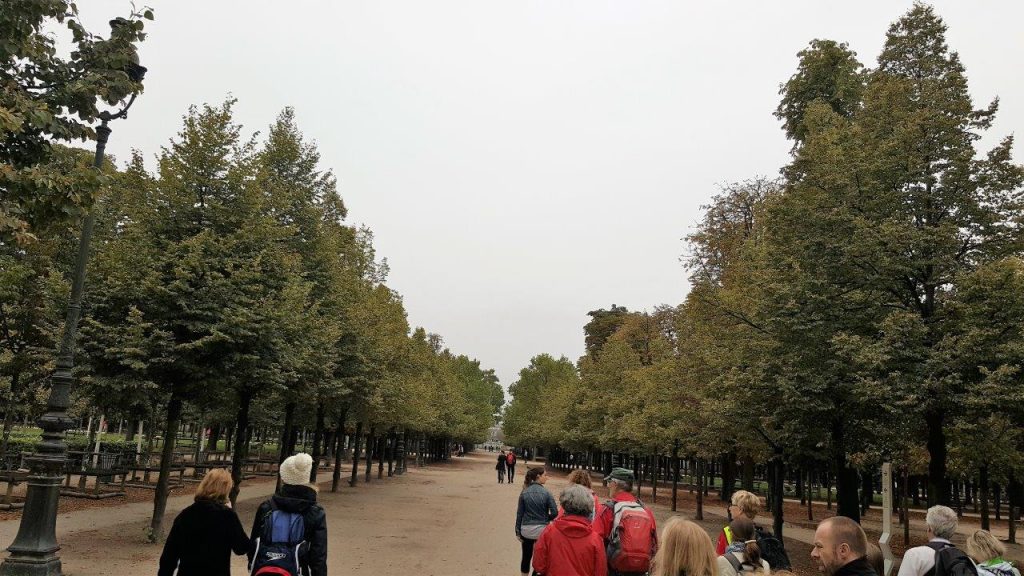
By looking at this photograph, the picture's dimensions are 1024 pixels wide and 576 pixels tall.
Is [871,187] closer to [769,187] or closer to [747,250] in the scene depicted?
[747,250]

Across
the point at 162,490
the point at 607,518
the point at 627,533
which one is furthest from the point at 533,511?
the point at 162,490

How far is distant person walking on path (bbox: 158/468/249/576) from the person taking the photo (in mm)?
5199

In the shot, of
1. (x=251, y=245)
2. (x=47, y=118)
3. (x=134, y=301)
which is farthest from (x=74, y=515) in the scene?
(x=47, y=118)

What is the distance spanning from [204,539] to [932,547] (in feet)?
19.8

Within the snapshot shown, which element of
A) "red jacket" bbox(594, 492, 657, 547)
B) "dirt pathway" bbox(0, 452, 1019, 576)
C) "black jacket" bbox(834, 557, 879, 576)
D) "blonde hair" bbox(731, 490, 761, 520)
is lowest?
"dirt pathway" bbox(0, 452, 1019, 576)

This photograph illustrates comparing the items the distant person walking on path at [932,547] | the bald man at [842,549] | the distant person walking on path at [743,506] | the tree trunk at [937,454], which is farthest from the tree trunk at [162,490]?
the tree trunk at [937,454]

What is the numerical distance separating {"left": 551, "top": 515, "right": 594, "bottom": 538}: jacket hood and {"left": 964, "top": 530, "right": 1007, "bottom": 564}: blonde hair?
338cm

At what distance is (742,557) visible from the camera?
4.89 m

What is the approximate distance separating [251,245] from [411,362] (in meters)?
18.0

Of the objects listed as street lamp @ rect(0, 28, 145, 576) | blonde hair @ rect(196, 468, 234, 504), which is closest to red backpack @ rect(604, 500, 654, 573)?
blonde hair @ rect(196, 468, 234, 504)

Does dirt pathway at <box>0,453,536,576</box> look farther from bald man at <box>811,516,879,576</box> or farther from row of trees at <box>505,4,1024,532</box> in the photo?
bald man at <box>811,516,879,576</box>

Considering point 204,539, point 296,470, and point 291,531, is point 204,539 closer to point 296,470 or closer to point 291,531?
point 291,531

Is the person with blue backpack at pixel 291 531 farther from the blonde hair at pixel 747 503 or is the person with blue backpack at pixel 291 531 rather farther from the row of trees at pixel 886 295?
the row of trees at pixel 886 295

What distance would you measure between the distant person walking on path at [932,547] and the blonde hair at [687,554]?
2569mm
